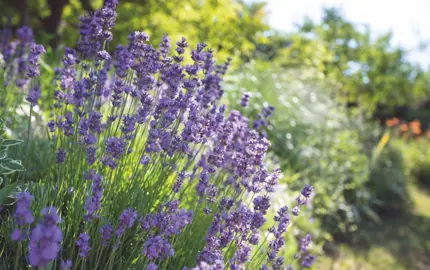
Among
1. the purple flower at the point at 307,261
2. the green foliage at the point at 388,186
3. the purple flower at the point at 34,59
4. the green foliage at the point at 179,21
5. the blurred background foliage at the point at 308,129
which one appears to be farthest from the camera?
the green foliage at the point at 388,186

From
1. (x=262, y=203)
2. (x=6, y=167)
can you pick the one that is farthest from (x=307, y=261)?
(x=6, y=167)

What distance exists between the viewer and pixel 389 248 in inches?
232

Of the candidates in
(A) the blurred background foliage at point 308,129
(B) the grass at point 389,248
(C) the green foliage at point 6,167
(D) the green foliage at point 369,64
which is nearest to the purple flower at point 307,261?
(C) the green foliage at point 6,167

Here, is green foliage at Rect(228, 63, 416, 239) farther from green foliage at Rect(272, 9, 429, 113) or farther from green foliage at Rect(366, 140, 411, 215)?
green foliage at Rect(272, 9, 429, 113)

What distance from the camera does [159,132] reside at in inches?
80.4

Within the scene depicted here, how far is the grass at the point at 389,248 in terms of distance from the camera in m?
5.07

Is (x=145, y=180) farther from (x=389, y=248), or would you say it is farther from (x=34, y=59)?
(x=389, y=248)

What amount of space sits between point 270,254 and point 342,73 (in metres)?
14.5

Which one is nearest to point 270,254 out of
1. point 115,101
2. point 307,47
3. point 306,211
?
point 115,101

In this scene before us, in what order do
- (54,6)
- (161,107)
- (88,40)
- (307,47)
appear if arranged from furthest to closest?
(307,47) < (54,6) < (88,40) < (161,107)

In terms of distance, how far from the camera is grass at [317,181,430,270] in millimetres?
5072

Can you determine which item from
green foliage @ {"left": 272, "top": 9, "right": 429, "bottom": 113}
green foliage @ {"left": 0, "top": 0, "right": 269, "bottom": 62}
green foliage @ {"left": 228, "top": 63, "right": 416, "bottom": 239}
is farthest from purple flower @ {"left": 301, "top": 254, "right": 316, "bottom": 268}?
green foliage @ {"left": 272, "top": 9, "right": 429, "bottom": 113}

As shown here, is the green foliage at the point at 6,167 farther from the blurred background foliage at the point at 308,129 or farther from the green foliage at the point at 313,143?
the green foliage at the point at 313,143

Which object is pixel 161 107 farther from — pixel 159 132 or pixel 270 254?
pixel 270 254
